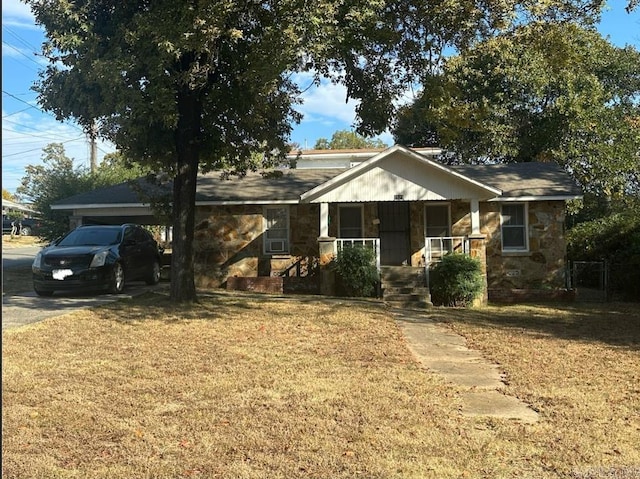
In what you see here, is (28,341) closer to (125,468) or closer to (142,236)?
(125,468)

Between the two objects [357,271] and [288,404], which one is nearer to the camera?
[288,404]

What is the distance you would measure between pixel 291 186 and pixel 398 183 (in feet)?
13.9

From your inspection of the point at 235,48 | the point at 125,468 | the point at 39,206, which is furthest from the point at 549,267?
the point at 39,206

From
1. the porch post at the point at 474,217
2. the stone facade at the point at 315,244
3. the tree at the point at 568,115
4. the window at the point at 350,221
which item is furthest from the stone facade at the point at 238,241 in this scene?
the tree at the point at 568,115

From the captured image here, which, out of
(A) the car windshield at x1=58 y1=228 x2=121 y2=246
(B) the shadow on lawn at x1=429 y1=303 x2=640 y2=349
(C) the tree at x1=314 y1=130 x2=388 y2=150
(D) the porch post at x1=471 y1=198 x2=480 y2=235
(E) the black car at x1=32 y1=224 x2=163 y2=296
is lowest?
(B) the shadow on lawn at x1=429 y1=303 x2=640 y2=349

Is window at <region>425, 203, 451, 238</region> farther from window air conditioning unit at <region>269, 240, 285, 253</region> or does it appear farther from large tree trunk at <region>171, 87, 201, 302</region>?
large tree trunk at <region>171, 87, 201, 302</region>

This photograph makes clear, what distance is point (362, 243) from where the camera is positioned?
54.9 feet

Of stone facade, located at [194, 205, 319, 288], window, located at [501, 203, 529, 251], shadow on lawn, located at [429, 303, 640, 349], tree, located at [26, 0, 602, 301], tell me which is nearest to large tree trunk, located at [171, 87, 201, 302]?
tree, located at [26, 0, 602, 301]

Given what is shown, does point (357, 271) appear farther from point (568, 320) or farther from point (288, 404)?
point (288, 404)

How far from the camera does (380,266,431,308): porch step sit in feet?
48.3

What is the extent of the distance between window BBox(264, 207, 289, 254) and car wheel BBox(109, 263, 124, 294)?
16.7 feet

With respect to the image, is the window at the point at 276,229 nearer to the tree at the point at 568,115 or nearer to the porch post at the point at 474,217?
the porch post at the point at 474,217

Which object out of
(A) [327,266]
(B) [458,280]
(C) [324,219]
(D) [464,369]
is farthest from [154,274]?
(D) [464,369]

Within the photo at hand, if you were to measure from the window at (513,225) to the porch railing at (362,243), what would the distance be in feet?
13.7
